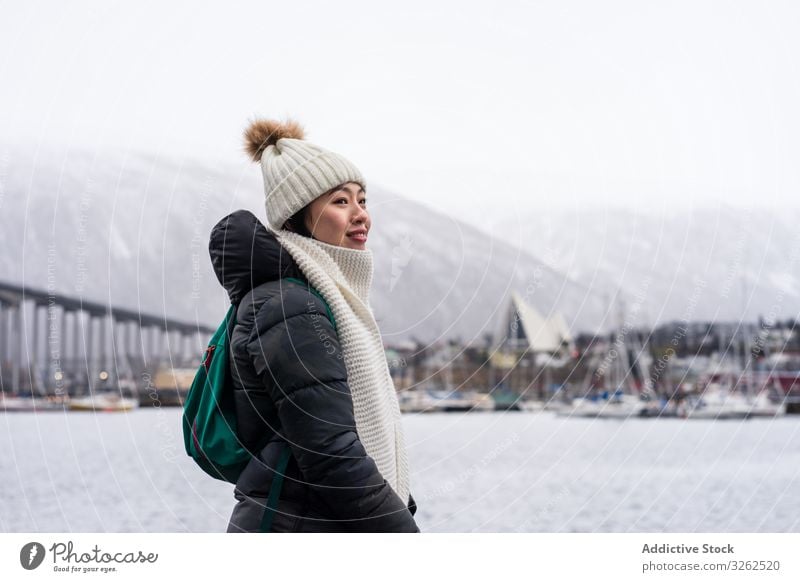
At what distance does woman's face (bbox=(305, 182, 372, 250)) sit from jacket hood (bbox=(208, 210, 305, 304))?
17 centimetres

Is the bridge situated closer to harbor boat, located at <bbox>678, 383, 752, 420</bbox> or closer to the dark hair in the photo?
the dark hair

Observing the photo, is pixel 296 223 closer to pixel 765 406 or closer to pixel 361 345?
pixel 361 345

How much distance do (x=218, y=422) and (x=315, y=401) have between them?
25 centimetres

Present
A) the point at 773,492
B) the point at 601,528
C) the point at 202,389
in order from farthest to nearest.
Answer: the point at 773,492 < the point at 601,528 < the point at 202,389

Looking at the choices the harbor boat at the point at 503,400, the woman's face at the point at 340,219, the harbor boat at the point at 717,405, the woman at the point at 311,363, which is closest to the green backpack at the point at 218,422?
the woman at the point at 311,363

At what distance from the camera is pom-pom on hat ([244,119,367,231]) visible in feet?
7.57

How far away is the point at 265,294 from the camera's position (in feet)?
6.98

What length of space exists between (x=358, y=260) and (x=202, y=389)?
0.46 metres

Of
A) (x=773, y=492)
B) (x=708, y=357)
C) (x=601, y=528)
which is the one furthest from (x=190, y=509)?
(x=708, y=357)

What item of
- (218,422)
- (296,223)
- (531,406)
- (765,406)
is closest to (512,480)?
(531,406)
